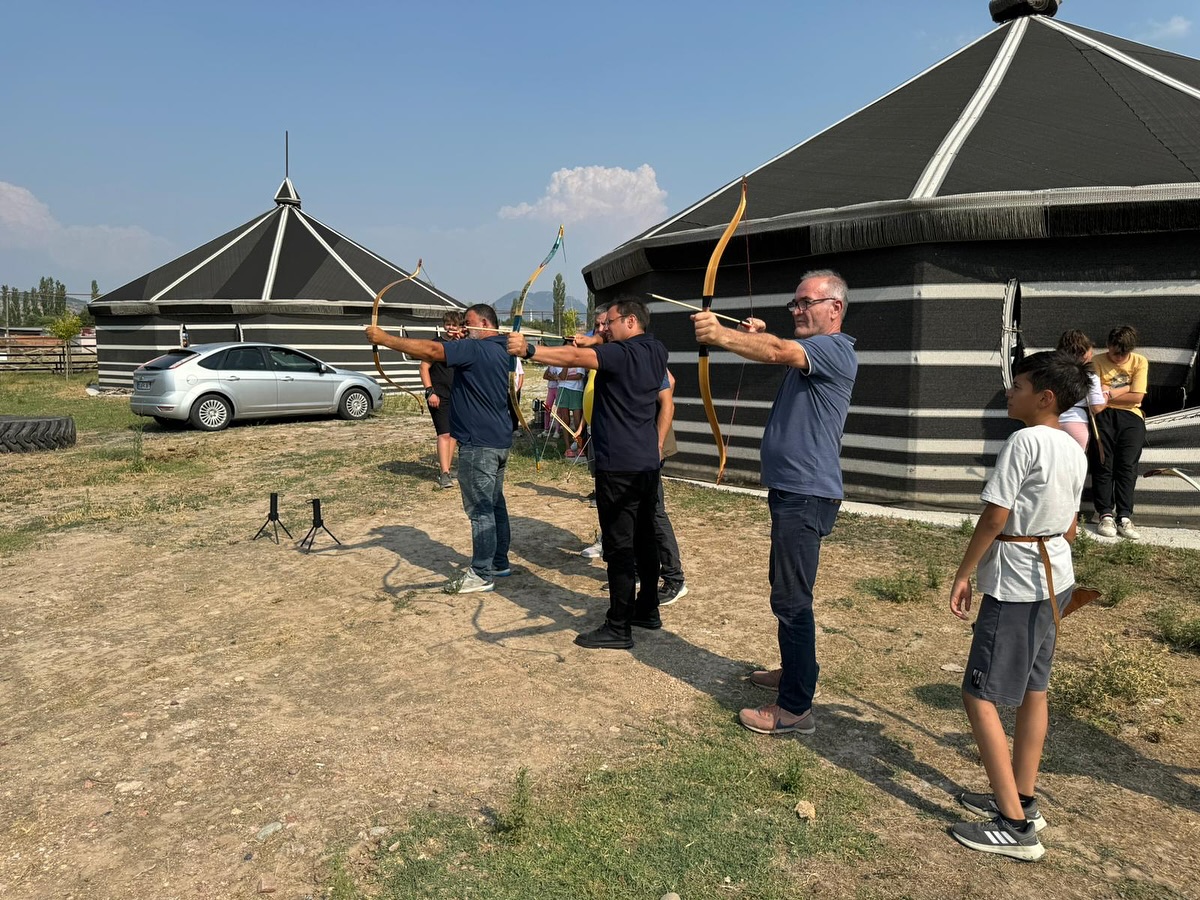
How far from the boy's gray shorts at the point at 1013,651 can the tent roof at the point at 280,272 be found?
68.3ft

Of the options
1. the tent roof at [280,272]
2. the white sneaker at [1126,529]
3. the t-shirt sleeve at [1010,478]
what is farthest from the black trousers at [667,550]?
the tent roof at [280,272]

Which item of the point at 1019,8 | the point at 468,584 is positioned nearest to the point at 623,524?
the point at 468,584

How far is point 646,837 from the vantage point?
3143 mm

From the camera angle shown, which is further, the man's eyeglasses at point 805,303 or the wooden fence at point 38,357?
the wooden fence at point 38,357

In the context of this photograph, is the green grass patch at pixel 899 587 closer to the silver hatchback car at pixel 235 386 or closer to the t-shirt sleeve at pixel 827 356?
the t-shirt sleeve at pixel 827 356

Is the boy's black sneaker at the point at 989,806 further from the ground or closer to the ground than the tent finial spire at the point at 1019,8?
closer to the ground

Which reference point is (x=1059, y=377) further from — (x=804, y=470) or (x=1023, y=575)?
(x=804, y=470)

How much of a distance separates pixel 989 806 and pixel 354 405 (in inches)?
608

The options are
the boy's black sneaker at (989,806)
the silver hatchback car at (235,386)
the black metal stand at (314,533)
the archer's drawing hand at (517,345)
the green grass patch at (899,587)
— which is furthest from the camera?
the silver hatchback car at (235,386)

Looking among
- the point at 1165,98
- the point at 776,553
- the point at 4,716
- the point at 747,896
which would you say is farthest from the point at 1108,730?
the point at 1165,98

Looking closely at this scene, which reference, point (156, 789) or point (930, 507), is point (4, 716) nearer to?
point (156, 789)

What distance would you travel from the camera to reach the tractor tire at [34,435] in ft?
40.7

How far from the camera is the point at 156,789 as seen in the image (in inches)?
138

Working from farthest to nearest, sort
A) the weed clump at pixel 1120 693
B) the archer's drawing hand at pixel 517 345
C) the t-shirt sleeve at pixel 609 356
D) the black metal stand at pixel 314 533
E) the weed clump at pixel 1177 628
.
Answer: the black metal stand at pixel 314 533 < the weed clump at pixel 1177 628 < the t-shirt sleeve at pixel 609 356 < the archer's drawing hand at pixel 517 345 < the weed clump at pixel 1120 693
